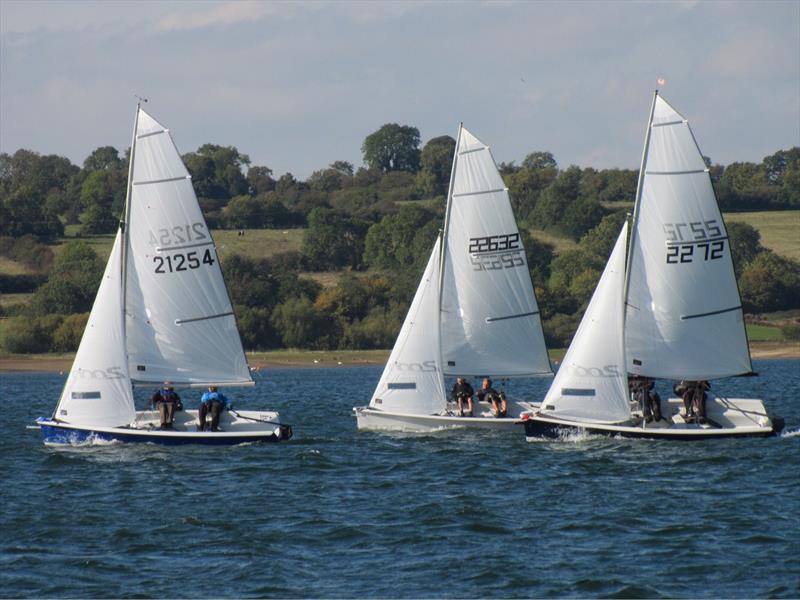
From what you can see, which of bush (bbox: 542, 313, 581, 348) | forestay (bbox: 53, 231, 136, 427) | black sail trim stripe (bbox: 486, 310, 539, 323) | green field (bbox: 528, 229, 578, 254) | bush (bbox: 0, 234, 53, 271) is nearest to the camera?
forestay (bbox: 53, 231, 136, 427)

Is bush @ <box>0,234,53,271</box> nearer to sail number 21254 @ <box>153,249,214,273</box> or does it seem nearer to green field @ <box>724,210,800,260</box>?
green field @ <box>724,210,800,260</box>

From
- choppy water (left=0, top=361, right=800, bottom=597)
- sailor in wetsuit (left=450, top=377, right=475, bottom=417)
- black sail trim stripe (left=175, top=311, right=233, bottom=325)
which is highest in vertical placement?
black sail trim stripe (left=175, top=311, right=233, bottom=325)

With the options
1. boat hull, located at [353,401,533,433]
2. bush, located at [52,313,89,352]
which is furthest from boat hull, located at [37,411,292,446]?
bush, located at [52,313,89,352]

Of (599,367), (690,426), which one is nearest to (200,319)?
(599,367)

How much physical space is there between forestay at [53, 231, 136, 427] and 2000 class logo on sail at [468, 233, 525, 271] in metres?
9.95

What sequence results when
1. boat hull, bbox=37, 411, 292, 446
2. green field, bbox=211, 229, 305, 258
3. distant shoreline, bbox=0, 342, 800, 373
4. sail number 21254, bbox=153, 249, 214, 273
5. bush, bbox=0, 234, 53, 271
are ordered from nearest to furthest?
boat hull, bbox=37, 411, 292, 446 < sail number 21254, bbox=153, 249, 214, 273 < distant shoreline, bbox=0, 342, 800, 373 < bush, bbox=0, 234, 53, 271 < green field, bbox=211, 229, 305, 258

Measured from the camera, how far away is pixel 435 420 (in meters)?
40.1

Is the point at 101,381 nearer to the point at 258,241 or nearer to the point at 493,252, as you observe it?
the point at 493,252

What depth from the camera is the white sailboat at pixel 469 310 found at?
40.9 m

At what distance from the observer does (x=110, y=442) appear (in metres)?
37.2

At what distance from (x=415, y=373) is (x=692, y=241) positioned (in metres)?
8.18

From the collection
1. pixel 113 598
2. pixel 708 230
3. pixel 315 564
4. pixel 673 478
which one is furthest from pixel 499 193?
pixel 113 598

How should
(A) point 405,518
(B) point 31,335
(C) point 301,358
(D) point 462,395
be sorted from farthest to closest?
(C) point 301,358 < (B) point 31,335 < (D) point 462,395 < (A) point 405,518

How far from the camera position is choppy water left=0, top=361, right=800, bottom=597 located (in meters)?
22.7
